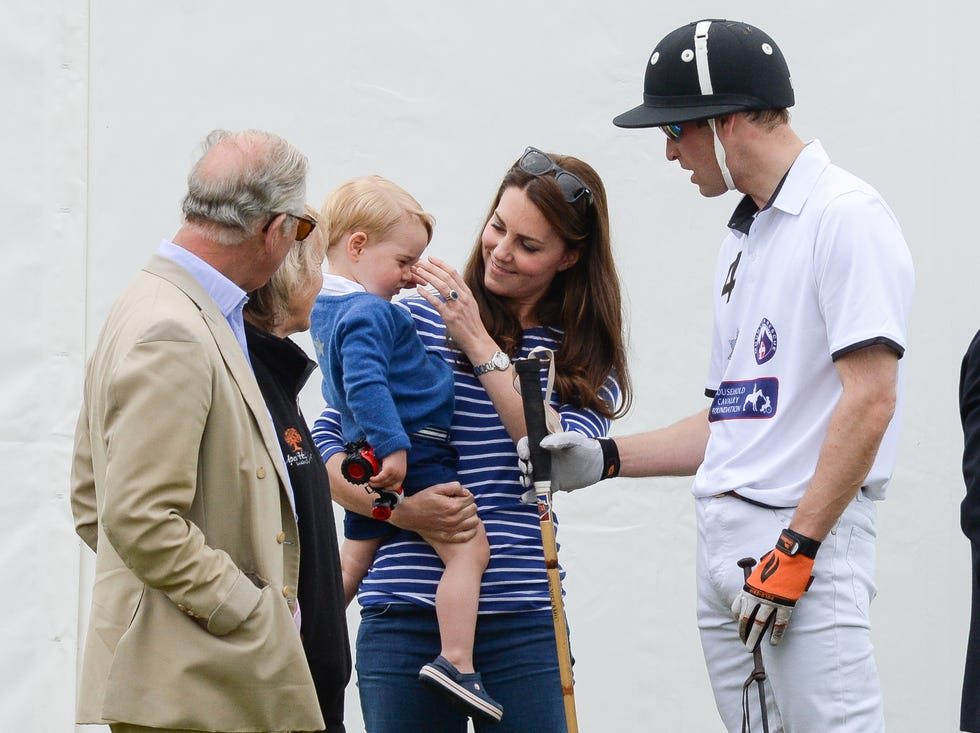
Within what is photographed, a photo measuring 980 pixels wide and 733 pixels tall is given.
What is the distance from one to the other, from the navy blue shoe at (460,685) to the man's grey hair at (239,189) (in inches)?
30.6

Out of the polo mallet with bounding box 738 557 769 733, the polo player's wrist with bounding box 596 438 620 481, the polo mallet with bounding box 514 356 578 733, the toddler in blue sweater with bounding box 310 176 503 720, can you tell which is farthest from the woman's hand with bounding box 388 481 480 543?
the polo mallet with bounding box 738 557 769 733

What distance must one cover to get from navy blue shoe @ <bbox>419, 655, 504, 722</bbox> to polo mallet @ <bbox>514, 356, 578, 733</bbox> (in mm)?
126

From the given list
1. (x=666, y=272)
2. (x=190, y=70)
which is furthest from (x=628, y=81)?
(x=190, y=70)

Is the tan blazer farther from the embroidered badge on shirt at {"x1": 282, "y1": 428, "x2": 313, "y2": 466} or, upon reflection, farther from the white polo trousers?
the white polo trousers

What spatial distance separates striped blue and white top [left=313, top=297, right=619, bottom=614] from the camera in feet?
7.25

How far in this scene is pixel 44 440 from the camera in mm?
2725

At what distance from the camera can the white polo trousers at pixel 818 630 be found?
1793 mm

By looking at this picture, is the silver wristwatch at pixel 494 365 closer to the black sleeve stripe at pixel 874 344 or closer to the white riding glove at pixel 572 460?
the white riding glove at pixel 572 460

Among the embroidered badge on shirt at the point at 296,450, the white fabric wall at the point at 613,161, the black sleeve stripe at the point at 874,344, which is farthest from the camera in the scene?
the white fabric wall at the point at 613,161

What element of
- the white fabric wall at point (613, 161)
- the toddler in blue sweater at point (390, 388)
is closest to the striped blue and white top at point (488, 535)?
the toddler in blue sweater at point (390, 388)

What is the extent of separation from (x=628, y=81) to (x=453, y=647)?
1495 millimetres

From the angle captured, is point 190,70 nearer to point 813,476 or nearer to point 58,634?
point 58,634

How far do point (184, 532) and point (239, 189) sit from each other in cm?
46

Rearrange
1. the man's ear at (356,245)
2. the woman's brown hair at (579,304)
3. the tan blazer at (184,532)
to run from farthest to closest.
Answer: the man's ear at (356,245) → the woman's brown hair at (579,304) → the tan blazer at (184,532)
